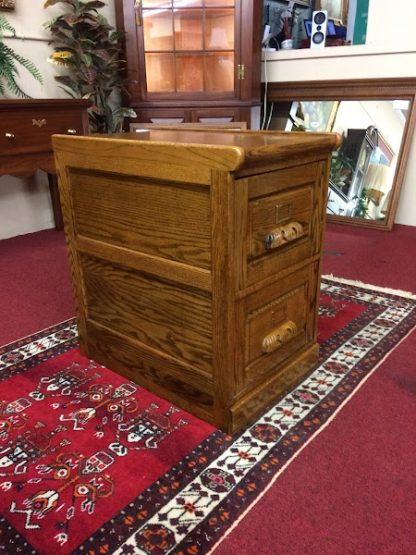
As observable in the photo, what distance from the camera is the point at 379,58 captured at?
3023 mm

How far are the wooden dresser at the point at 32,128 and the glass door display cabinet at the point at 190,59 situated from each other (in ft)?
1.97

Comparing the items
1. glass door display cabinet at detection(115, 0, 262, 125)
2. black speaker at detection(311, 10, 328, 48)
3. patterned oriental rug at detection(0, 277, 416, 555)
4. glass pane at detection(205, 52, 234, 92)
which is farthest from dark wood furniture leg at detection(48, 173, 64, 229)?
black speaker at detection(311, 10, 328, 48)

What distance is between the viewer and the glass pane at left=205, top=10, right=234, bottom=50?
3090mm

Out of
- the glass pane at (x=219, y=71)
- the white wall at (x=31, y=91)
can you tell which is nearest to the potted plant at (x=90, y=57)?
the white wall at (x=31, y=91)

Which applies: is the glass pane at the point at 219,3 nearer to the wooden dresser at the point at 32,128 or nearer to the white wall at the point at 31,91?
the white wall at the point at 31,91

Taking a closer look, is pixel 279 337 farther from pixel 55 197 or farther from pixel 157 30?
pixel 157 30

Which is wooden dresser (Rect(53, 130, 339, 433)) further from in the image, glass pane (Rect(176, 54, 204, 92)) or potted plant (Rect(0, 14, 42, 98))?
glass pane (Rect(176, 54, 204, 92))

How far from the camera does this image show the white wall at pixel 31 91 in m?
2.85

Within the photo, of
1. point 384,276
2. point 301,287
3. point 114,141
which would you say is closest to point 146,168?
point 114,141

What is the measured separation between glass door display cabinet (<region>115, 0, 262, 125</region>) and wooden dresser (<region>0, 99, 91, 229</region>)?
1.97ft

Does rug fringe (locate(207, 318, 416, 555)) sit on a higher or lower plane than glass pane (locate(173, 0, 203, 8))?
lower

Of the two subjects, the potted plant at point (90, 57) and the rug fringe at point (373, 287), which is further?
the potted plant at point (90, 57)

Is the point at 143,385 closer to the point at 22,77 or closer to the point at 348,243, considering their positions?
the point at 348,243

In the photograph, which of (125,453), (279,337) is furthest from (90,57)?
(125,453)
